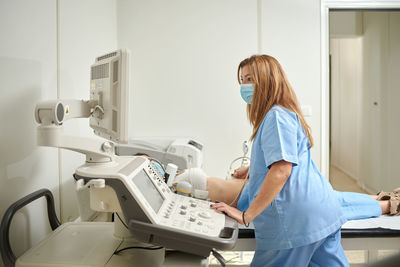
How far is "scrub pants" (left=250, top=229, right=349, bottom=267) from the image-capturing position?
1.32m

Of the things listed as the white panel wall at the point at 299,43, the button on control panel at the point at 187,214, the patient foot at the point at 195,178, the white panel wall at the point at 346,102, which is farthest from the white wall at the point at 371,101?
the button on control panel at the point at 187,214

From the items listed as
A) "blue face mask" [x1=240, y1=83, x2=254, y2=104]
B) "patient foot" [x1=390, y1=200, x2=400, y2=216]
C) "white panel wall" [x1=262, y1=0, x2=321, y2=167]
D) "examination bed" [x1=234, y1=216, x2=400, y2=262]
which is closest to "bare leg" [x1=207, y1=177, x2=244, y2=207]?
"examination bed" [x1=234, y1=216, x2=400, y2=262]

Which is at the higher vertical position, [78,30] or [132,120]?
[78,30]

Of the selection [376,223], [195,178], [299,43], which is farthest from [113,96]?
[299,43]

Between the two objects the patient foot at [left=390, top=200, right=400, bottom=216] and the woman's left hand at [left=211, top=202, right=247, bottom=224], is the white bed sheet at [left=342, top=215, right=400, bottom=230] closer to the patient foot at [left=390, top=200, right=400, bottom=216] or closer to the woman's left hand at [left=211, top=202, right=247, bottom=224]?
the patient foot at [left=390, top=200, right=400, bottom=216]

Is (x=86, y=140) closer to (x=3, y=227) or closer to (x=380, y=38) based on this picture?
(x=3, y=227)

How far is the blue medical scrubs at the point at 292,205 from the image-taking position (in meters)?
1.26

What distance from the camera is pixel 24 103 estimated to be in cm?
135

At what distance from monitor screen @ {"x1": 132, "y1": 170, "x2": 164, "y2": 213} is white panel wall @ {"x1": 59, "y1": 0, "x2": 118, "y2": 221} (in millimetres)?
857

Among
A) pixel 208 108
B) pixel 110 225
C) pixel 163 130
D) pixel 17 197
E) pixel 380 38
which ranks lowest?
pixel 110 225

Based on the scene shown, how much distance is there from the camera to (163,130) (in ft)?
10.7

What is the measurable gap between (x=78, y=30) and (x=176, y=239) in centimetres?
155

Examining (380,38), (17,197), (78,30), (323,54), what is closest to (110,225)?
(17,197)

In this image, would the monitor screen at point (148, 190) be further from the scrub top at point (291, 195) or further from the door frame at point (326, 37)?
the door frame at point (326, 37)
